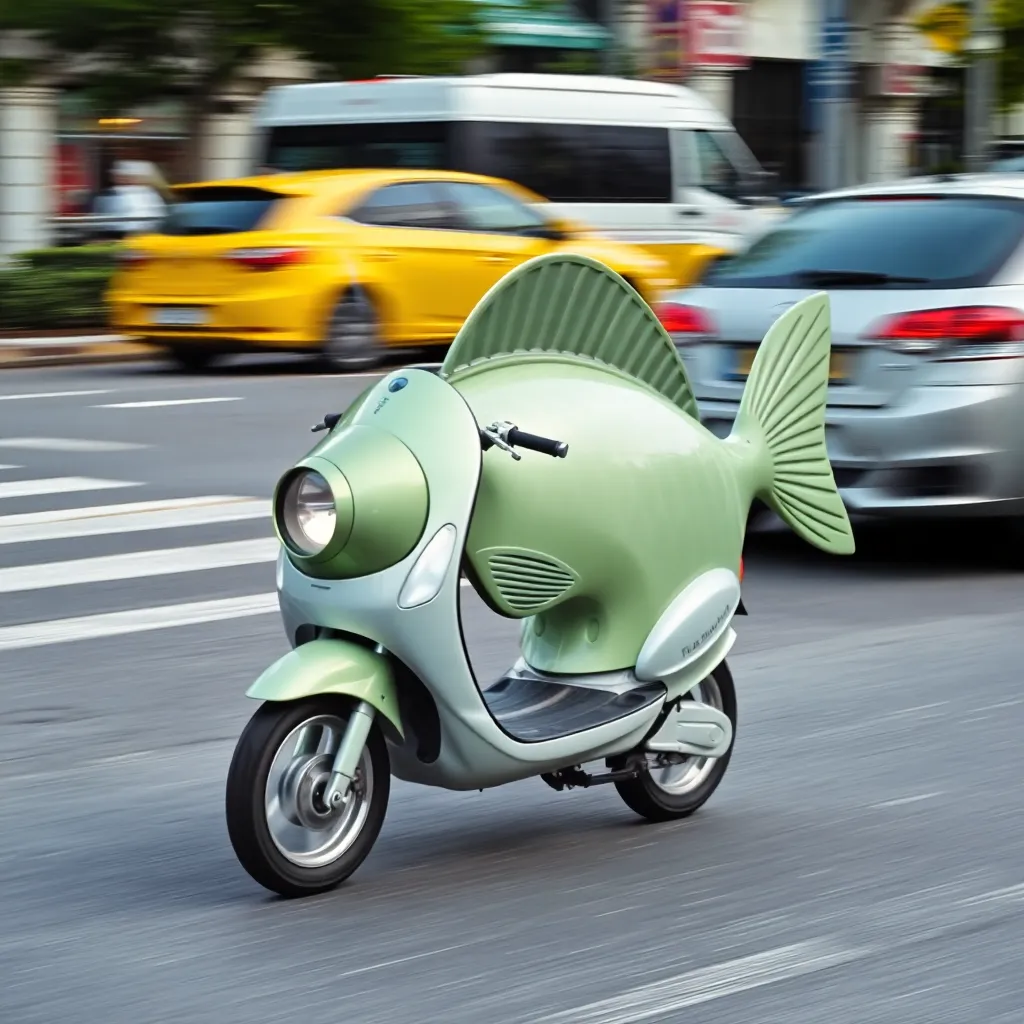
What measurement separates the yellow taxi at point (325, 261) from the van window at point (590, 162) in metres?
1.95

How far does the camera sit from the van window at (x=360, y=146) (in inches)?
770

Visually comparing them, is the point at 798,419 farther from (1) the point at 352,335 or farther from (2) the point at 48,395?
(1) the point at 352,335

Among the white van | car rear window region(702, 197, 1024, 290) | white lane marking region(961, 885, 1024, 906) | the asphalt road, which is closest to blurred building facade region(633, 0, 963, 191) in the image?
the white van

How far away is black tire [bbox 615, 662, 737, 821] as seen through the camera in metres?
5.23

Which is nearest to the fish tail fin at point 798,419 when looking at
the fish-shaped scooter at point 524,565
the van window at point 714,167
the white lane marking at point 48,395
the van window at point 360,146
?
the fish-shaped scooter at point 524,565

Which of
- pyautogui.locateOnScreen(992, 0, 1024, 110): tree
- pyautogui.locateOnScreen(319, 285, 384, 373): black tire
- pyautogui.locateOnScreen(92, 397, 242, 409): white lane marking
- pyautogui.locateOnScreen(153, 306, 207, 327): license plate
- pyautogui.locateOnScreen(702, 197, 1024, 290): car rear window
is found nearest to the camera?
pyautogui.locateOnScreen(702, 197, 1024, 290): car rear window

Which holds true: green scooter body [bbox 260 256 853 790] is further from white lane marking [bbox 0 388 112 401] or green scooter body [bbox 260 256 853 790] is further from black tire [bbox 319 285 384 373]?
black tire [bbox 319 285 384 373]

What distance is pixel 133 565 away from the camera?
29.8ft

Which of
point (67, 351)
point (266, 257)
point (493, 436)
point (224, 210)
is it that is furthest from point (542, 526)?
point (67, 351)

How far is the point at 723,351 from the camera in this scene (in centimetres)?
927

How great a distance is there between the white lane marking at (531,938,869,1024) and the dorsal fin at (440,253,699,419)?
1344mm

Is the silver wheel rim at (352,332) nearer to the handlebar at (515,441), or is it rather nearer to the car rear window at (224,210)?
the car rear window at (224,210)

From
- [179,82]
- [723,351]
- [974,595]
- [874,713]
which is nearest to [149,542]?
[723,351]

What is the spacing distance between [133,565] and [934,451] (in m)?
3.15
